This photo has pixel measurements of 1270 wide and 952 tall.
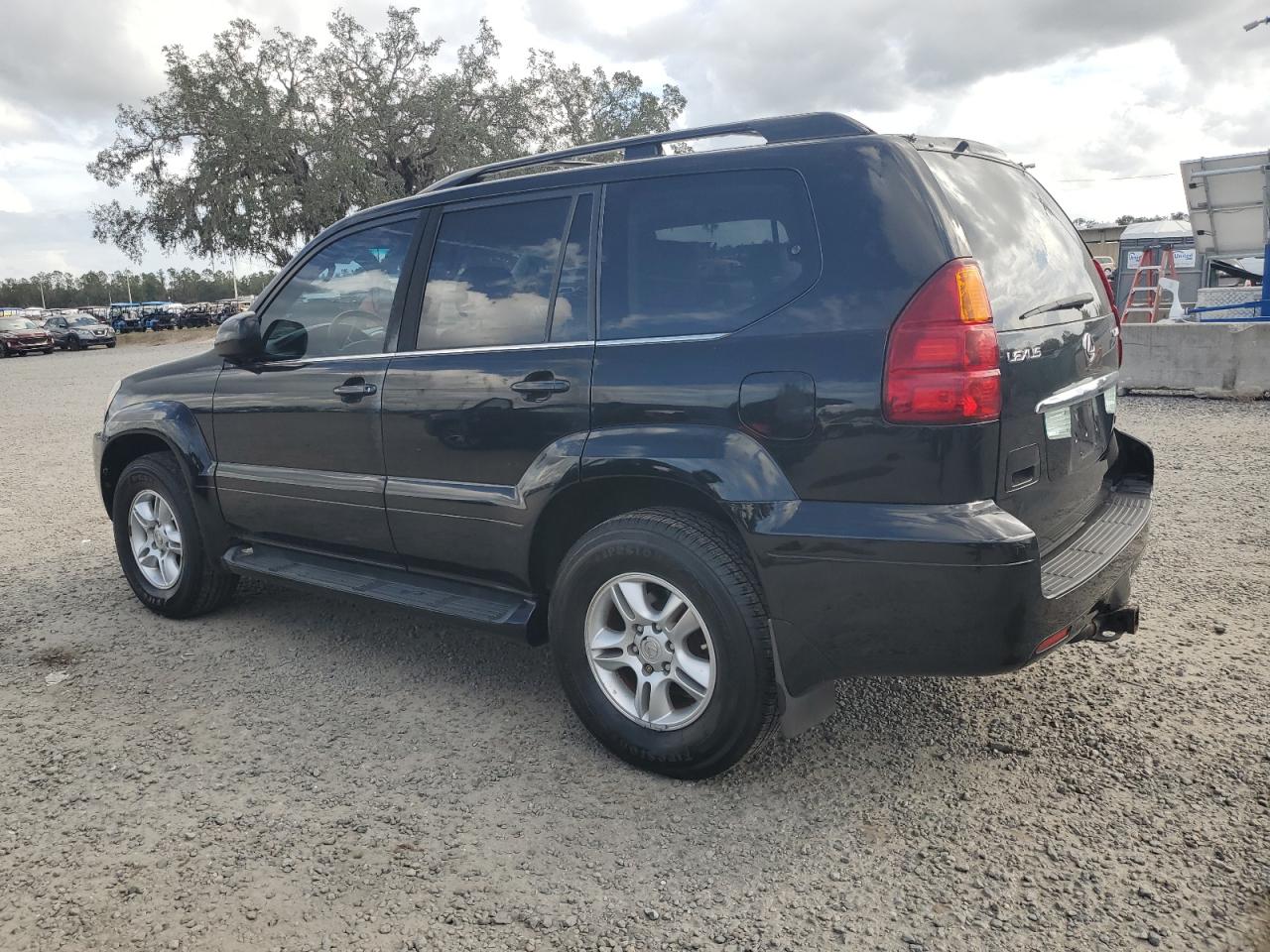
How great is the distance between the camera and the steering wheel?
3887mm

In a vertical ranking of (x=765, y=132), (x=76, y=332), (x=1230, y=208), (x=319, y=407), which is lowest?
(x=319, y=407)

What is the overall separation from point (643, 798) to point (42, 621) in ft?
11.3

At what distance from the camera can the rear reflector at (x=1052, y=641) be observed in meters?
2.66

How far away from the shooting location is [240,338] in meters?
4.21

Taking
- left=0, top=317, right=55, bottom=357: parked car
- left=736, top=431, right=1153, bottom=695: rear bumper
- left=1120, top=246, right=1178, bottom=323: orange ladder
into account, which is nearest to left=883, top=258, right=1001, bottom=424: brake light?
left=736, top=431, right=1153, bottom=695: rear bumper

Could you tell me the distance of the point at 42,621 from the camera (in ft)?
15.8

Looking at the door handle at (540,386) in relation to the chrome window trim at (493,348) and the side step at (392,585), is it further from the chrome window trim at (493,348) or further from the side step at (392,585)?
the side step at (392,585)

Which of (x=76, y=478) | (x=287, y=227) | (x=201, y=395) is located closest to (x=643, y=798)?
(x=201, y=395)

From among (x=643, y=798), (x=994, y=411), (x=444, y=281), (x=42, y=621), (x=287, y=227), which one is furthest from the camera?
(x=287, y=227)

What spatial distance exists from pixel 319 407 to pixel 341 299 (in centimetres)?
47

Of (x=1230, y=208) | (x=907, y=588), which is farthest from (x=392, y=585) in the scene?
(x=1230, y=208)

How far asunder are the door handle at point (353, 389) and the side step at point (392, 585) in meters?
0.69

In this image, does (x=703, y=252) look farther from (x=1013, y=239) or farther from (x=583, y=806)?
(x=583, y=806)

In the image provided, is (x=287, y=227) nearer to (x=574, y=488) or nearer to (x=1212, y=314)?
(x=1212, y=314)
